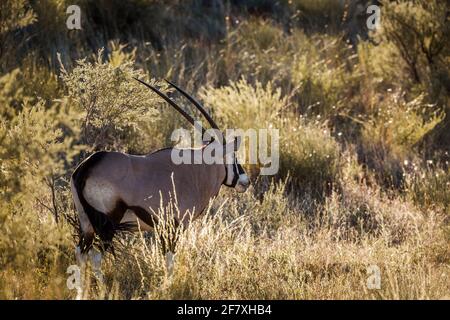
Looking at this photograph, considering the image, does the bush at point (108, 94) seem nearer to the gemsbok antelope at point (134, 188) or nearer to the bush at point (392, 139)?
the gemsbok antelope at point (134, 188)

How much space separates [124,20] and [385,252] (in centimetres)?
835

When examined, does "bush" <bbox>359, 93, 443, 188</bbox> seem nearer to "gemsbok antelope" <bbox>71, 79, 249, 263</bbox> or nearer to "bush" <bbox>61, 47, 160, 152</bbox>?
"bush" <bbox>61, 47, 160, 152</bbox>

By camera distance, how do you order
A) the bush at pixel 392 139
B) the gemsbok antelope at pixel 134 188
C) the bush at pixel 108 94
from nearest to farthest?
the gemsbok antelope at pixel 134 188, the bush at pixel 108 94, the bush at pixel 392 139

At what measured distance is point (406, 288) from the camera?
4.90 meters

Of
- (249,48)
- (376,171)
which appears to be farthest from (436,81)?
(249,48)

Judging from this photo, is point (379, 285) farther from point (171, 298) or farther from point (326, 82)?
point (326, 82)

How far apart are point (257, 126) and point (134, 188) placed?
13.8 feet

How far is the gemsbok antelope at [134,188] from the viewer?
459 centimetres

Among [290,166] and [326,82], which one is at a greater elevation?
[326,82]

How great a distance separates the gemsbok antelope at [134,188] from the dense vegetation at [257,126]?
0.69 feet

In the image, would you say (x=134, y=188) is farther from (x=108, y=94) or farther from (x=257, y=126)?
(x=257, y=126)

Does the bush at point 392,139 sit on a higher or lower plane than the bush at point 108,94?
higher

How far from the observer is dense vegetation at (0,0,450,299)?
481cm

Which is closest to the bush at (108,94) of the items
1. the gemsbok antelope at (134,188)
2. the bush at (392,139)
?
the gemsbok antelope at (134,188)
